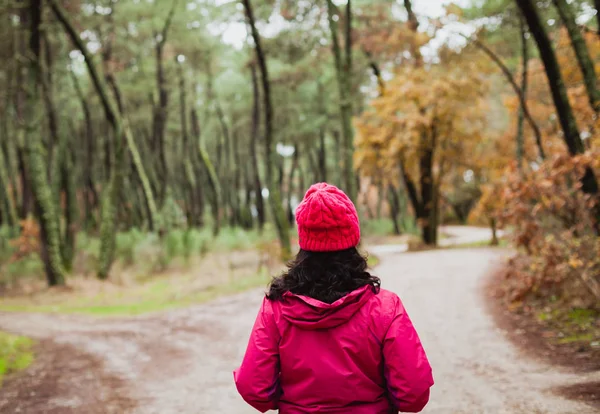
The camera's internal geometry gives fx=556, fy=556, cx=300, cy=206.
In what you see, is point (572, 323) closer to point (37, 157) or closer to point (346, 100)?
point (346, 100)

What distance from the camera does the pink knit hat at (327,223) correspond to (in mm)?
2396

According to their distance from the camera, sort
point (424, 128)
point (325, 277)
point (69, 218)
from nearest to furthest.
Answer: point (325, 277) → point (69, 218) → point (424, 128)

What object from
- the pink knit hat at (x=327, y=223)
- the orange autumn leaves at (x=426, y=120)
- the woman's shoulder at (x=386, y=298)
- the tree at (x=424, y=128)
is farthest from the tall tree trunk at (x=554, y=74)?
the tree at (x=424, y=128)

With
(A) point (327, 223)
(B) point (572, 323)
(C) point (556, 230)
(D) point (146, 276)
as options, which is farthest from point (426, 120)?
(A) point (327, 223)

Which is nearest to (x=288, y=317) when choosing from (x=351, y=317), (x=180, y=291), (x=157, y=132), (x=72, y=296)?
(x=351, y=317)

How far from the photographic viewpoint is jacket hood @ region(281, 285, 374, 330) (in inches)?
89.5

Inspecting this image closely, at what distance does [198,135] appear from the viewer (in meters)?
32.5

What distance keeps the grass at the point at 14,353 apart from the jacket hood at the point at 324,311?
619 cm

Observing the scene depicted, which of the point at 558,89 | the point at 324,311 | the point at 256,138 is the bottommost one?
the point at 324,311

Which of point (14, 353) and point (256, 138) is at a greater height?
point (256, 138)

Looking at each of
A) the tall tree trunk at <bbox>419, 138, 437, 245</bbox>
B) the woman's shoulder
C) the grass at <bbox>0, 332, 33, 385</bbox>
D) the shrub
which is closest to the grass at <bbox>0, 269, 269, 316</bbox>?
the grass at <bbox>0, 332, 33, 385</bbox>

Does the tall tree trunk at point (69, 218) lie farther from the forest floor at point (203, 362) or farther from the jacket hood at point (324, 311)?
the jacket hood at point (324, 311)

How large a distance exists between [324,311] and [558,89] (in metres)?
7.06

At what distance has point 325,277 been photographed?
2416 mm
